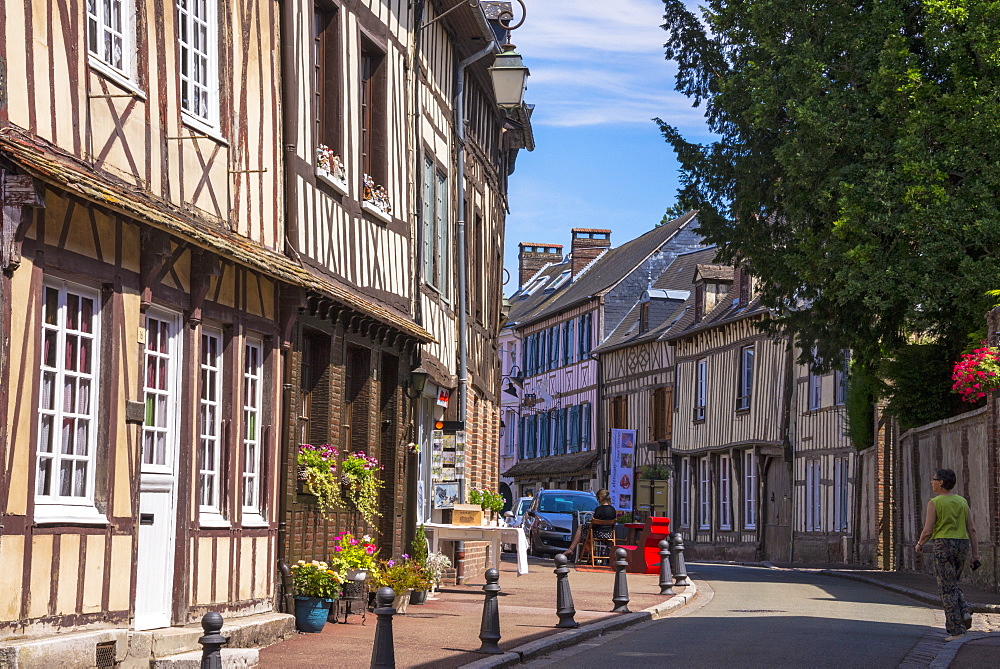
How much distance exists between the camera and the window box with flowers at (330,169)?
524 inches

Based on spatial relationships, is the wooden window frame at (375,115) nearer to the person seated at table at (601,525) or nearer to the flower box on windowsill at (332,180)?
the flower box on windowsill at (332,180)

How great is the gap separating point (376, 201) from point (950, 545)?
6.52 m

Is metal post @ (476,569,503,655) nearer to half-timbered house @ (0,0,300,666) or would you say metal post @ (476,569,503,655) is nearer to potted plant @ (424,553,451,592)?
half-timbered house @ (0,0,300,666)

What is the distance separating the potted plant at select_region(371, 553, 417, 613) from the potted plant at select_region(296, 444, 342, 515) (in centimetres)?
81

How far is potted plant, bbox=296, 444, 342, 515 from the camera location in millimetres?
12844

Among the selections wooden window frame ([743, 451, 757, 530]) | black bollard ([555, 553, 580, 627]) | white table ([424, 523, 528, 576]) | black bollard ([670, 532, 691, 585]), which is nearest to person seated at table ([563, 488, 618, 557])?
black bollard ([670, 532, 691, 585])

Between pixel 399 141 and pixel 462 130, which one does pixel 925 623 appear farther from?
pixel 462 130

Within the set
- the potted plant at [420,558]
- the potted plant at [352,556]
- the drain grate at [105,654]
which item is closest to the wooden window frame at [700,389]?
the potted plant at [420,558]

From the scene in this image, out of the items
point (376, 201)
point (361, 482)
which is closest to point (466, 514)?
point (361, 482)

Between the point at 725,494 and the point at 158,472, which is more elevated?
the point at 158,472

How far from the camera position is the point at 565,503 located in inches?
1341

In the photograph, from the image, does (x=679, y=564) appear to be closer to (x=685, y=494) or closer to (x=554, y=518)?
(x=554, y=518)

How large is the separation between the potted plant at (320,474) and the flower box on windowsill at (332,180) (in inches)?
95.4

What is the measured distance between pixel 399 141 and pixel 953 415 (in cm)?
1215
